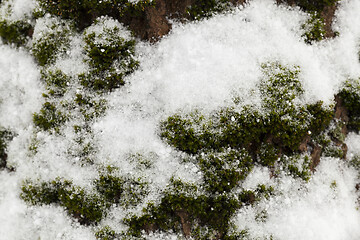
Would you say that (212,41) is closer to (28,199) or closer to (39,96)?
(39,96)

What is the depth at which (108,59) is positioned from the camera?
5.44 metres

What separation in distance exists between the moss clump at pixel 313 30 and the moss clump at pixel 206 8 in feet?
4.77

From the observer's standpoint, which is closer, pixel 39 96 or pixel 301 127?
pixel 301 127

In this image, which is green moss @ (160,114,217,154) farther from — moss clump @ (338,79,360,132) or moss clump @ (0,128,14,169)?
moss clump @ (0,128,14,169)

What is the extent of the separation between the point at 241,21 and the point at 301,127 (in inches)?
84.4

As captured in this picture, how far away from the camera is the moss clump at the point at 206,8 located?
5.58m

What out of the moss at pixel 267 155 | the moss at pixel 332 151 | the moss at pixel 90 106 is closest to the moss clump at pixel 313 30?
the moss at pixel 332 151

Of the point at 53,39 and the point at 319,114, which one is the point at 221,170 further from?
the point at 53,39

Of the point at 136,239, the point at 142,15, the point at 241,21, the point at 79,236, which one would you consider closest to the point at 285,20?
the point at 241,21

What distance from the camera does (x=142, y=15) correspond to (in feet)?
17.7

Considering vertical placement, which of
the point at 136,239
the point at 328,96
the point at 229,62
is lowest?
the point at 136,239

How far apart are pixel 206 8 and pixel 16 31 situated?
3770 mm

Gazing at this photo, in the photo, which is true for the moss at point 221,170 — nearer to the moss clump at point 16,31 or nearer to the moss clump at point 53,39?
the moss clump at point 53,39

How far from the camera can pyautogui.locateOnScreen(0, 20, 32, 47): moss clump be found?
20.2 feet
